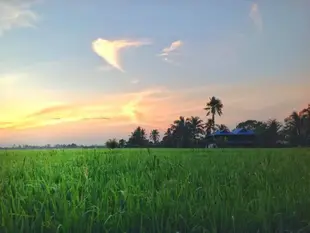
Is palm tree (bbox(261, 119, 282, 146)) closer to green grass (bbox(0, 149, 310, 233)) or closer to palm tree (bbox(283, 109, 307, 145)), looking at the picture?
palm tree (bbox(283, 109, 307, 145))

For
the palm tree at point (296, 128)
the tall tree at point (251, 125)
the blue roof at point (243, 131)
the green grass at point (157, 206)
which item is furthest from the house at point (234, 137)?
the green grass at point (157, 206)

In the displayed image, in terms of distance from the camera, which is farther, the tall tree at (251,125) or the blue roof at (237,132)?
the blue roof at (237,132)

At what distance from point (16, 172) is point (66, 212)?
5.93ft

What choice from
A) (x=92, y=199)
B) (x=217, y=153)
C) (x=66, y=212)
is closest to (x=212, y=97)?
(x=92, y=199)

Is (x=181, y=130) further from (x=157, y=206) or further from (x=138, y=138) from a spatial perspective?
(x=157, y=206)

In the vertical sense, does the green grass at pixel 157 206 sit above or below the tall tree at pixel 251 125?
below

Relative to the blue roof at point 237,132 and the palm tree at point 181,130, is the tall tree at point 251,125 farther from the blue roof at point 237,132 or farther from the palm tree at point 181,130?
the palm tree at point 181,130

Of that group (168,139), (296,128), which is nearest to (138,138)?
(168,139)

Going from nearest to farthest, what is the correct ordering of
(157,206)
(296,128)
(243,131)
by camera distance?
(157,206) < (296,128) < (243,131)

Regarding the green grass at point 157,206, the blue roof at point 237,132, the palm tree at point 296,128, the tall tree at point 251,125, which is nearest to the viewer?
the green grass at point 157,206

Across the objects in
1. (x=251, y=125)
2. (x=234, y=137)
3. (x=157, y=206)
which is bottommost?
(x=157, y=206)

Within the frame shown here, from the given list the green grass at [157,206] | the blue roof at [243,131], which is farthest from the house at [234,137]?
the green grass at [157,206]

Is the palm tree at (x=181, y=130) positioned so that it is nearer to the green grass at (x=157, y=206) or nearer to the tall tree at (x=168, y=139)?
the tall tree at (x=168, y=139)

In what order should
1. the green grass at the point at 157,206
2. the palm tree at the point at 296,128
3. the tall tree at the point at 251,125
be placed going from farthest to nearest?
the tall tree at the point at 251,125 → the palm tree at the point at 296,128 → the green grass at the point at 157,206
